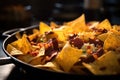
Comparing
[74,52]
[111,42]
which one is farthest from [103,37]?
[74,52]

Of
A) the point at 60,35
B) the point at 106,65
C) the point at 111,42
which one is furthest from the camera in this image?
the point at 60,35

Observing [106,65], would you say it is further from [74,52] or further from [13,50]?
[13,50]

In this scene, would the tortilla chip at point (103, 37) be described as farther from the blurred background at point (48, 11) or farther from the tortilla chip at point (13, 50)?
the blurred background at point (48, 11)

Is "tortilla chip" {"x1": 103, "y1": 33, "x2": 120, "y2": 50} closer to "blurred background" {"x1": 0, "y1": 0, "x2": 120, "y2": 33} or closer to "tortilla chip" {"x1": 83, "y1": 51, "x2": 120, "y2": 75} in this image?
"tortilla chip" {"x1": 83, "y1": 51, "x2": 120, "y2": 75}

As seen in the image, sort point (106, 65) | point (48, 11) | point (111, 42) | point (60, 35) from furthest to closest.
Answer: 1. point (48, 11)
2. point (60, 35)
3. point (111, 42)
4. point (106, 65)

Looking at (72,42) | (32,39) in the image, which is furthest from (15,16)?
(72,42)

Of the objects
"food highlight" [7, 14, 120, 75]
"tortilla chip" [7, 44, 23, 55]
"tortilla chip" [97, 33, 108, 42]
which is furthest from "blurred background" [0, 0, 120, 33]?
"tortilla chip" [97, 33, 108, 42]

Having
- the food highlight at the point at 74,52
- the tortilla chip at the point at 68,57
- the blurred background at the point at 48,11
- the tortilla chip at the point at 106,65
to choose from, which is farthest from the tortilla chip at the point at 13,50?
the blurred background at the point at 48,11

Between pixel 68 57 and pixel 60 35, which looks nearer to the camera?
pixel 68 57
